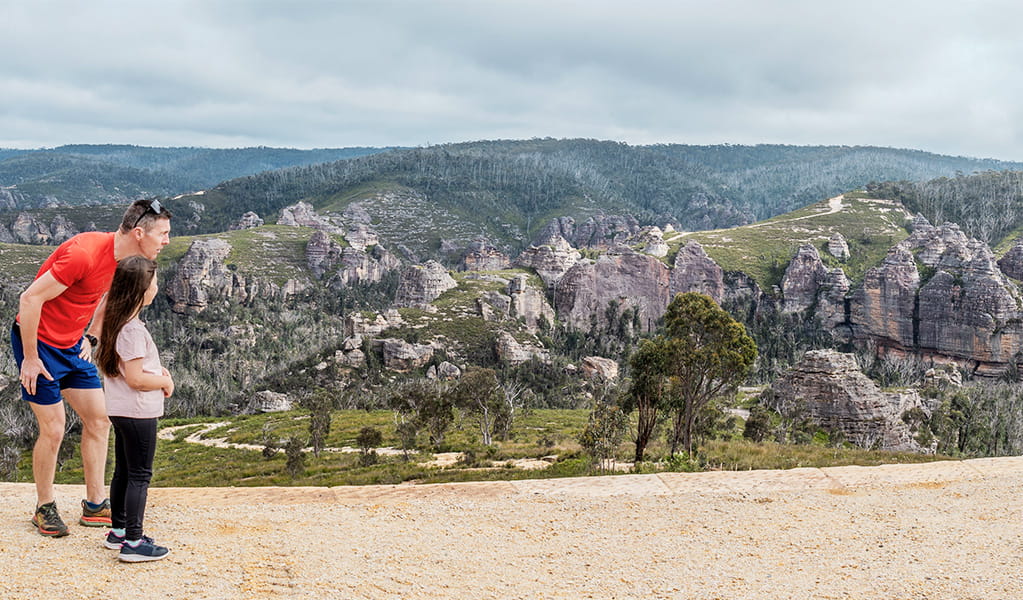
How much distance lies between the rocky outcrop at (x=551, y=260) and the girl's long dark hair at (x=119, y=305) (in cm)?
11676

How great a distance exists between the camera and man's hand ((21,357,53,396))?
19.9ft

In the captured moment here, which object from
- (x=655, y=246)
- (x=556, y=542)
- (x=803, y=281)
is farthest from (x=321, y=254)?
(x=556, y=542)

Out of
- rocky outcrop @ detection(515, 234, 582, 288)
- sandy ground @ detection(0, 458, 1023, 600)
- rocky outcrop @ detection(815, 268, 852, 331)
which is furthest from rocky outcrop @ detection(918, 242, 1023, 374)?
sandy ground @ detection(0, 458, 1023, 600)

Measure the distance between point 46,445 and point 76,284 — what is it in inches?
74.4

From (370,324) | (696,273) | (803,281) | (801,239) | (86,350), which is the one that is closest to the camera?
(86,350)

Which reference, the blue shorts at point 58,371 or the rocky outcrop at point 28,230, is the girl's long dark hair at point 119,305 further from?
the rocky outcrop at point 28,230

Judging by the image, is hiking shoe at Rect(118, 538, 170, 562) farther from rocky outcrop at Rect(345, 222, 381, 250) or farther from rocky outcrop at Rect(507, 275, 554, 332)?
rocky outcrop at Rect(345, 222, 381, 250)

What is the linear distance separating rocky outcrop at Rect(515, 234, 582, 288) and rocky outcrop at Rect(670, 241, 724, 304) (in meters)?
19.5

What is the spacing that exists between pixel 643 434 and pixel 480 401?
24436 mm

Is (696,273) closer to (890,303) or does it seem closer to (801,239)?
(801,239)

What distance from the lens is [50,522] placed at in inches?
264

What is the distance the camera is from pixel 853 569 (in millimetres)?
7664

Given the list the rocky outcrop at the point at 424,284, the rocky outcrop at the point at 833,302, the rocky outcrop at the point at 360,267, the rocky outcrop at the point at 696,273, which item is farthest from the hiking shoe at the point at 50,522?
the rocky outcrop at the point at 360,267

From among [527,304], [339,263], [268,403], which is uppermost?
[339,263]
